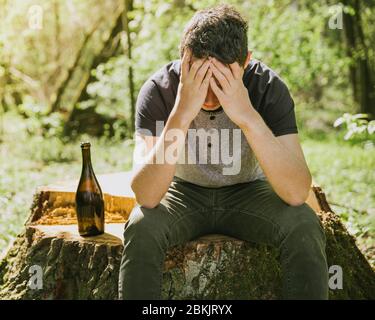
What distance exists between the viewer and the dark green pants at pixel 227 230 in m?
1.99

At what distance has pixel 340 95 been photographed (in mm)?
16266

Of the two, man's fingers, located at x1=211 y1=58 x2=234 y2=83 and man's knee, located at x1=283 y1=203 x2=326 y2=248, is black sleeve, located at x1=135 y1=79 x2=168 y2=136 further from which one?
man's knee, located at x1=283 y1=203 x2=326 y2=248

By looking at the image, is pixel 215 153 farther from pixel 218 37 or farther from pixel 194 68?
pixel 218 37

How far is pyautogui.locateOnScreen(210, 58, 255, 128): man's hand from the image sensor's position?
2187 mm

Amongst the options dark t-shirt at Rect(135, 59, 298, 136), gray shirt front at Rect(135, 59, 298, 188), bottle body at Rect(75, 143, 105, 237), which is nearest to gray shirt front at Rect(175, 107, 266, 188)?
gray shirt front at Rect(135, 59, 298, 188)

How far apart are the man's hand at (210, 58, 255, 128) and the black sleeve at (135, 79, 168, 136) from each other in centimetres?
33

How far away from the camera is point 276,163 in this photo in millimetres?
2150

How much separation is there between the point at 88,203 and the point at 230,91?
1.08 meters

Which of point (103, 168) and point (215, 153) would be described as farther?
point (103, 168)

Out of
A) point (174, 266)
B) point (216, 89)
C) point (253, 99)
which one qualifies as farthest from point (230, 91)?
point (174, 266)
